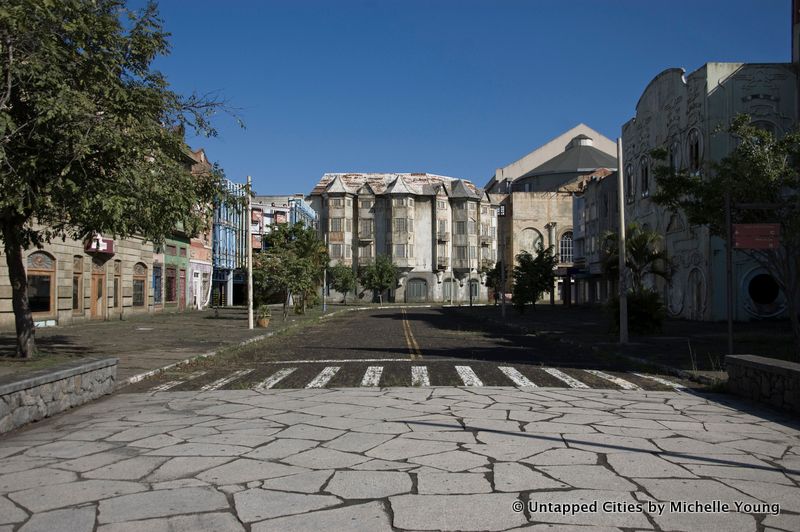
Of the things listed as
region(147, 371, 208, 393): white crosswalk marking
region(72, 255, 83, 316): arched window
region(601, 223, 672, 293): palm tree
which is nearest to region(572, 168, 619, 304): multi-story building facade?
region(601, 223, 672, 293): palm tree

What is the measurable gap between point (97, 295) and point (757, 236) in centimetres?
3005

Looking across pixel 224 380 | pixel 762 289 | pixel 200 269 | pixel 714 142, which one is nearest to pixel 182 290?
pixel 200 269

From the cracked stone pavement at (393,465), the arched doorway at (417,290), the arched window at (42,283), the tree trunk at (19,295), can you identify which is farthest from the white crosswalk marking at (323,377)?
the arched doorway at (417,290)

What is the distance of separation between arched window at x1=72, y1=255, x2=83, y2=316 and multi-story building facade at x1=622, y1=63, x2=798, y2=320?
27105 mm

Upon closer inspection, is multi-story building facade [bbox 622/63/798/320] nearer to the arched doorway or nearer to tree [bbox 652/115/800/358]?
tree [bbox 652/115/800/358]

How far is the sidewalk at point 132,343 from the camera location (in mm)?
14516

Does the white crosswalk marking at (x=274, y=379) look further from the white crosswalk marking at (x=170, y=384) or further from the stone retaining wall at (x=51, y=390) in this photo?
the stone retaining wall at (x=51, y=390)

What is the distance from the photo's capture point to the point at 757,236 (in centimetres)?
1362

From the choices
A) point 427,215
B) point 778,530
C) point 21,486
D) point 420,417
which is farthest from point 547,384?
point 427,215

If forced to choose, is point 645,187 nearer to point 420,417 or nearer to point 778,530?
point 420,417

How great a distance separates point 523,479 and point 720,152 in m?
31.2

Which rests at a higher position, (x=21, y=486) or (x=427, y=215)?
(x=427, y=215)

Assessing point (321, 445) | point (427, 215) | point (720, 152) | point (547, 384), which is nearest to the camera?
point (321, 445)

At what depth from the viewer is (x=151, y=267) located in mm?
40594
